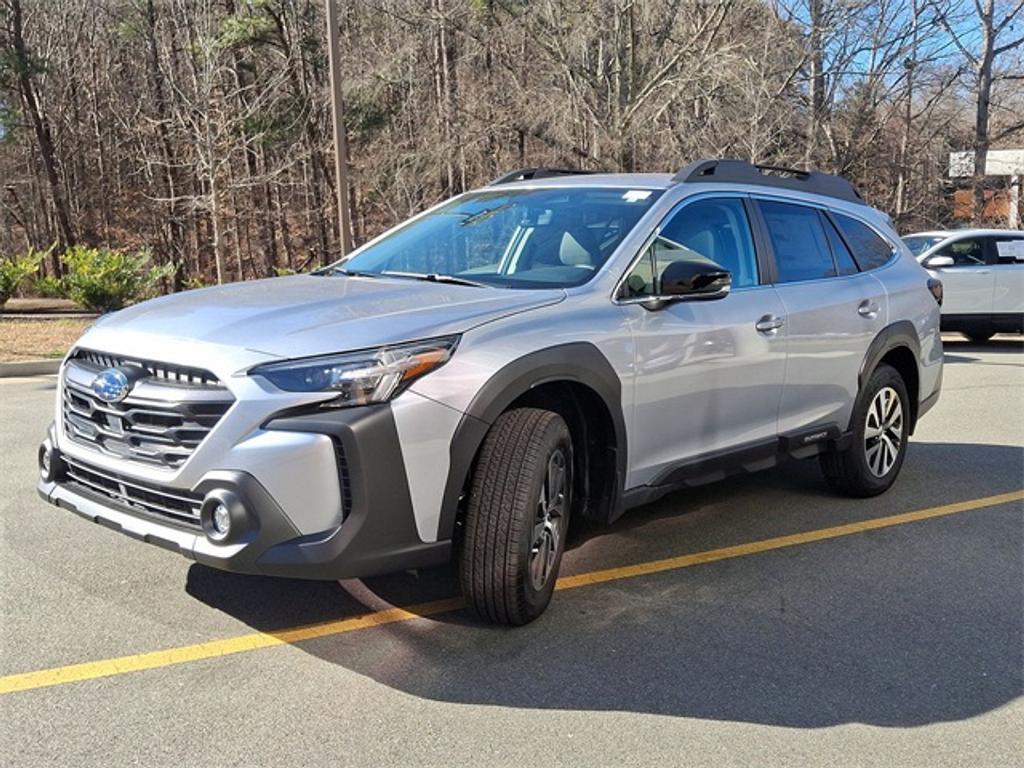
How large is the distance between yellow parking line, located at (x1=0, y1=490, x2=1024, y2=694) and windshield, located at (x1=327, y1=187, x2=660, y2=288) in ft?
4.53

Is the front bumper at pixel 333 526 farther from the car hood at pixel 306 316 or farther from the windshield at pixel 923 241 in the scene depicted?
the windshield at pixel 923 241

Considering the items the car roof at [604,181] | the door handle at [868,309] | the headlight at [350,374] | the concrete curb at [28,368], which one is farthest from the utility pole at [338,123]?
the headlight at [350,374]

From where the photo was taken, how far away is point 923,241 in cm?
1426

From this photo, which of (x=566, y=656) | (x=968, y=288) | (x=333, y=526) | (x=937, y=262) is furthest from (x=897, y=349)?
(x=968, y=288)

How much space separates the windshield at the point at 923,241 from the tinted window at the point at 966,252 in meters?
0.18

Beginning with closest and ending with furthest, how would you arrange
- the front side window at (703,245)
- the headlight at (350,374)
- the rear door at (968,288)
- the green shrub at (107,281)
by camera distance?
the headlight at (350,374) < the front side window at (703,245) < the rear door at (968,288) < the green shrub at (107,281)

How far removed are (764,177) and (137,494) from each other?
3.54 meters

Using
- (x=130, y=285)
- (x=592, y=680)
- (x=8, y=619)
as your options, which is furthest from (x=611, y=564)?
(x=130, y=285)

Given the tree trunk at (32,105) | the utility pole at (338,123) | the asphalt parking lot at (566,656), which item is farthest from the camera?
the tree trunk at (32,105)

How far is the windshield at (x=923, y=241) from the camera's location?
553 inches

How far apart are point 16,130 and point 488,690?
3702 cm

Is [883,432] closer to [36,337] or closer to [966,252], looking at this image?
[966,252]

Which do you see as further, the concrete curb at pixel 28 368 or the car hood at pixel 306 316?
the concrete curb at pixel 28 368

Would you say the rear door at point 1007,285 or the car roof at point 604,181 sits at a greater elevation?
the car roof at point 604,181
